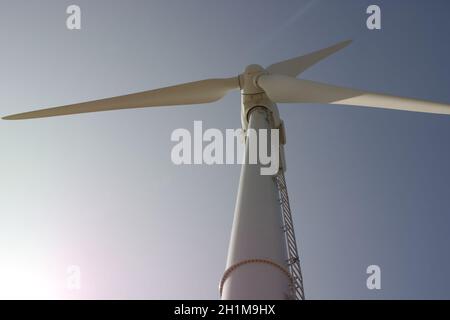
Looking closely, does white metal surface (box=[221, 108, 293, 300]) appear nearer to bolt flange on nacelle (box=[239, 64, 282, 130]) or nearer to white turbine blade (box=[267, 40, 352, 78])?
bolt flange on nacelle (box=[239, 64, 282, 130])

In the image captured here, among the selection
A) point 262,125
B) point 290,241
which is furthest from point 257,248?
point 262,125

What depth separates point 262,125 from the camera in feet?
55.5

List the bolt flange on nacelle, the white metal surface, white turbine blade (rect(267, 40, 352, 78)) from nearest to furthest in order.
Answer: the white metal surface → the bolt flange on nacelle → white turbine blade (rect(267, 40, 352, 78))

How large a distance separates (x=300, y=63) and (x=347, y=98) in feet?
26.5

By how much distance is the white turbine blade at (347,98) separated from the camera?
1503cm

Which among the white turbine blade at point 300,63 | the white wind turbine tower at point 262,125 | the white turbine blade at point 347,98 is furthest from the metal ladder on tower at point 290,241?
the white turbine blade at point 300,63

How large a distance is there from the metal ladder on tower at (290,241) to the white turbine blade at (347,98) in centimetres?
293

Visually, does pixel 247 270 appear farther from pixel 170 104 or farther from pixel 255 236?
pixel 170 104

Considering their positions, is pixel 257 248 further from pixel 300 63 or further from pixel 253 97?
pixel 300 63

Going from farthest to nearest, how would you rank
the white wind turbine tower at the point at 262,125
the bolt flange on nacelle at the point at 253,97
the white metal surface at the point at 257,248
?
1. the bolt flange on nacelle at the point at 253,97
2. the white wind turbine tower at the point at 262,125
3. the white metal surface at the point at 257,248

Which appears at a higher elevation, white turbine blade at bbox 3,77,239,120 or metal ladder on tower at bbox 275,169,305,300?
white turbine blade at bbox 3,77,239,120

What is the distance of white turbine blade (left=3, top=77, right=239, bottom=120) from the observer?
17547mm

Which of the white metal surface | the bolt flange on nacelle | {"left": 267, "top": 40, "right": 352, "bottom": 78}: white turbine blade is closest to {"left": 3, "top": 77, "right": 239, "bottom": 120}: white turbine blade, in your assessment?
the bolt flange on nacelle

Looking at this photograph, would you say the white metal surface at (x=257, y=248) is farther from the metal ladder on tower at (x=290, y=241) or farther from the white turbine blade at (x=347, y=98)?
the white turbine blade at (x=347, y=98)
